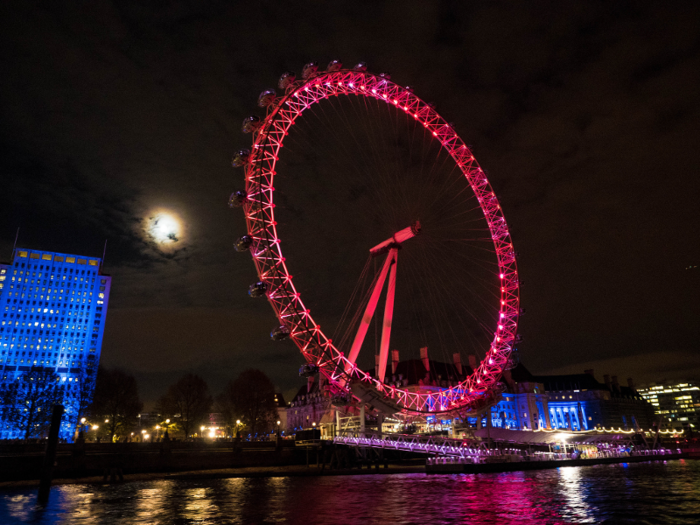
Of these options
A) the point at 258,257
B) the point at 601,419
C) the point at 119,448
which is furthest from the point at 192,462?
the point at 601,419

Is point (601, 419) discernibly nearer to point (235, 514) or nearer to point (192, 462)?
point (192, 462)

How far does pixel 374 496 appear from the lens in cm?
2803

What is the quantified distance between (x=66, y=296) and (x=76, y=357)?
55.6 feet

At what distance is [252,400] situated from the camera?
89.5m

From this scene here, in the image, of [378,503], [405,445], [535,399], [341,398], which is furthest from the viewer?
[535,399]

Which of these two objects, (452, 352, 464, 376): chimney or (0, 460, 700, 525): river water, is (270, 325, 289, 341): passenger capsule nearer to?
(0, 460, 700, 525): river water

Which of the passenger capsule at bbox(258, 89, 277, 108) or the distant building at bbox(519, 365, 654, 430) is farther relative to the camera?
the distant building at bbox(519, 365, 654, 430)

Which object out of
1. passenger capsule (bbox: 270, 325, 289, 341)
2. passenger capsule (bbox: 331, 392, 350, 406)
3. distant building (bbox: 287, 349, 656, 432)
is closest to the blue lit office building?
distant building (bbox: 287, 349, 656, 432)

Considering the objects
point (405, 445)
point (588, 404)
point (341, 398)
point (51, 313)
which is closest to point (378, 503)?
point (341, 398)

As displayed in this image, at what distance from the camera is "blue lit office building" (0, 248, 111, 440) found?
395ft

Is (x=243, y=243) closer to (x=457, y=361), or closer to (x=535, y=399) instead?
(x=457, y=361)

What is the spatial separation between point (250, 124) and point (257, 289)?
579 inches

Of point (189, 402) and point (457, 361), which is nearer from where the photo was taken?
point (189, 402)

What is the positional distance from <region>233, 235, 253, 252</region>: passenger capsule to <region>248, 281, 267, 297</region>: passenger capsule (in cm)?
343
